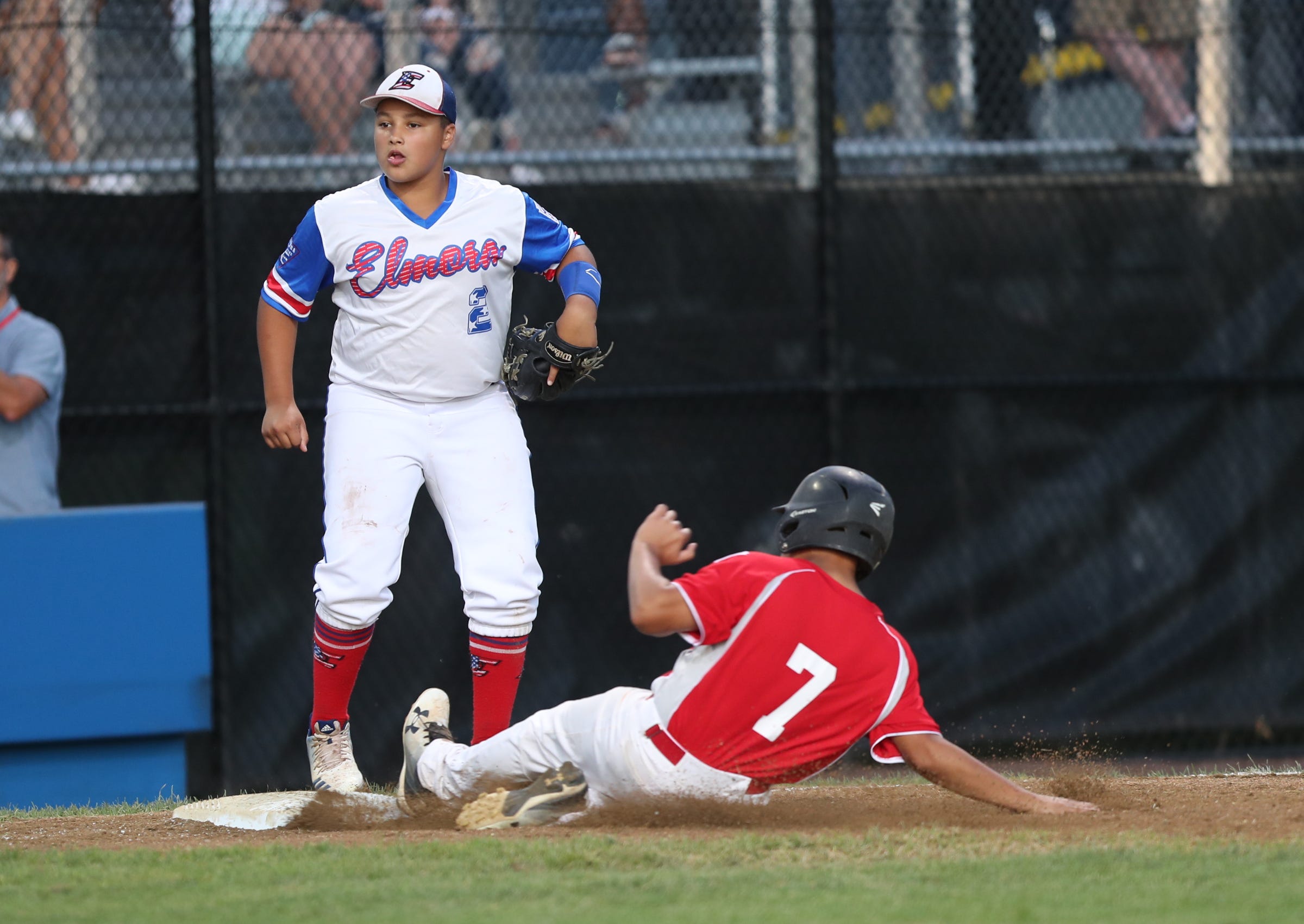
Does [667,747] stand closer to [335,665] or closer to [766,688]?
[766,688]

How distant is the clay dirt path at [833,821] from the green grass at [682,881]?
0.14 meters

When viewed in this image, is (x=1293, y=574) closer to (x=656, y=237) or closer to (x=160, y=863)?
(x=656, y=237)

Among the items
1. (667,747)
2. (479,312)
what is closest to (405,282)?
(479,312)

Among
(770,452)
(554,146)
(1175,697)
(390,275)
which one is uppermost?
(554,146)

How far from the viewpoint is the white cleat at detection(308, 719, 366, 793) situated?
4809mm

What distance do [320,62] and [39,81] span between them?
1.23m

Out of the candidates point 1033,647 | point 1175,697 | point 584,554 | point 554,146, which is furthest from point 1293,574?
point 554,146

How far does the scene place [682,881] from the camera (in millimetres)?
3439

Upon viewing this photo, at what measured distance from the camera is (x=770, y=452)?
23.8 feet

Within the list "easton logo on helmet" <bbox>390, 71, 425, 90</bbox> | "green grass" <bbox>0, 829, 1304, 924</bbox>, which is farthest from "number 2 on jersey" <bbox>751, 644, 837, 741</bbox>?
"easton logo on helmet" <bbox>390, 71, 425, 90</bbox>

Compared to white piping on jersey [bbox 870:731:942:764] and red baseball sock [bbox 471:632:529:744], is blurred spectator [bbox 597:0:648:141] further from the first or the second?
white piping on jersey [bbox 870:731:942:764]

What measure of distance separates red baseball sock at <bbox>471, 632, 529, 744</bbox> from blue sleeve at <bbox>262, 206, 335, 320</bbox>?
1.13 m

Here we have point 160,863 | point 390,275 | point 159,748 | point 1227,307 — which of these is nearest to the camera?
point 160,863

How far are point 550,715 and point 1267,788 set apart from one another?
2.27m
